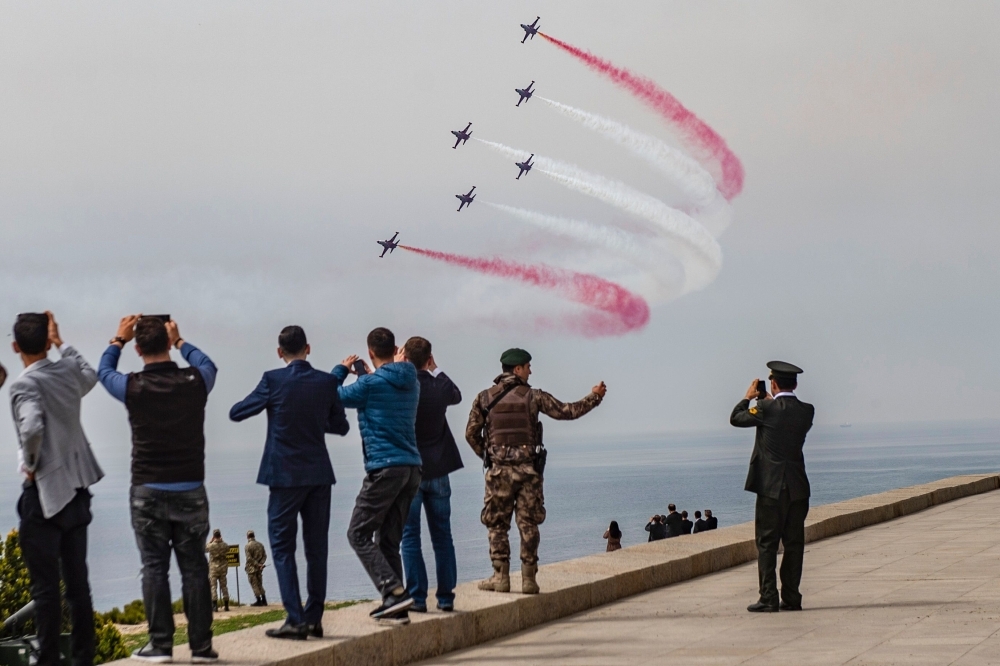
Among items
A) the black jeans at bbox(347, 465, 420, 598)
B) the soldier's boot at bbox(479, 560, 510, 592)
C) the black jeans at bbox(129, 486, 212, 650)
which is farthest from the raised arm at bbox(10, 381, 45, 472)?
the soldier's boot at bbox(479, 560, 510, 592)

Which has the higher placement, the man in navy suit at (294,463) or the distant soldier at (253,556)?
the man in navy suit at (294,463)

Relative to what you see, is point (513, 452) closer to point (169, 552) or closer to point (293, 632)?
point (293, 632)

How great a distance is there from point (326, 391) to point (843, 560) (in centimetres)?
836

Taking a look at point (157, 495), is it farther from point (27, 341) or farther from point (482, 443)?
point (482, 443)

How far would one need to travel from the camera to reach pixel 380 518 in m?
8.16

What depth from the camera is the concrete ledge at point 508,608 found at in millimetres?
7305

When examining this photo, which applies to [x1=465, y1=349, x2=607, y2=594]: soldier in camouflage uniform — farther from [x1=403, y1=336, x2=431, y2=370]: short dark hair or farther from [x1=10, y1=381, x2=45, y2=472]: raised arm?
[x1=10, y1=381, x2=45, y2=472]: raised arm

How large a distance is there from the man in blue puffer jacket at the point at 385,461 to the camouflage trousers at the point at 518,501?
140 centimetres

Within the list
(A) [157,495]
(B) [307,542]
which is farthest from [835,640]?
(A) [157,495]

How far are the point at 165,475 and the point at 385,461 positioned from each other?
6.28ft

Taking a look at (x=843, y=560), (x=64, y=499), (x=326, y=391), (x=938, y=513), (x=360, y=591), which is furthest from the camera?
(x=360, y=591)

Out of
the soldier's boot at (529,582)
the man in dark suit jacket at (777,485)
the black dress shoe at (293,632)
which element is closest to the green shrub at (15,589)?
the black dress shoe at (293,632)

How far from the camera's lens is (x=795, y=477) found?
10.3 m

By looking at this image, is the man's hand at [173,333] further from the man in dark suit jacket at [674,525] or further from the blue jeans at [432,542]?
the man in dark suit jacket at [674,525]
